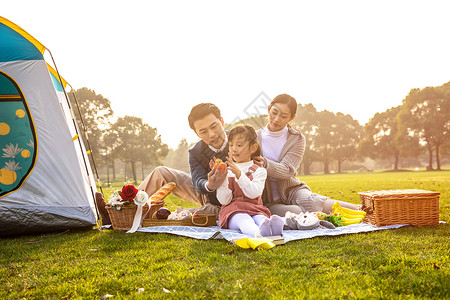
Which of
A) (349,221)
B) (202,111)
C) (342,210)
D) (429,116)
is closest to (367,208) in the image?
(349,221)

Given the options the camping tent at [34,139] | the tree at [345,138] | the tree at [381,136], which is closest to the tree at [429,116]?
the tree at [381,136]

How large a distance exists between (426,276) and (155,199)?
3.44m

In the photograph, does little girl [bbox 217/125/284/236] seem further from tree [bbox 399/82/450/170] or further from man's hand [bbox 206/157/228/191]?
tree [bbox 399/82/450/170]

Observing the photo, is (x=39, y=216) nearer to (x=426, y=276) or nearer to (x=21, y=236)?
(x=21, y=236)

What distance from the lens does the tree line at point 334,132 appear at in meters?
26.0

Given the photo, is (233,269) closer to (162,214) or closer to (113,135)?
(162,214)

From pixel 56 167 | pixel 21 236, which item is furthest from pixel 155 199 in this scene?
pixel 21 236

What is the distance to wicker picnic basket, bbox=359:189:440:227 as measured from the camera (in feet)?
A: 13.0

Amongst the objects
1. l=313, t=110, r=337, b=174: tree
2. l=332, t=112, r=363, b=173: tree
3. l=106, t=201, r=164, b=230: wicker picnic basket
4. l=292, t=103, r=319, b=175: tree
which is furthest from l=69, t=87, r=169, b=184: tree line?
l=106, t=201, r=164, b=230: wicker picnic basket

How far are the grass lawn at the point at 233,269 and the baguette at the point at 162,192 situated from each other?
3.87 feet

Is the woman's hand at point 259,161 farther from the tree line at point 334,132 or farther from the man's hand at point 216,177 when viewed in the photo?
the tree line at point 334,132

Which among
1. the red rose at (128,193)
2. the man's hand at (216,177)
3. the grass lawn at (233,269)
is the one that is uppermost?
the man's hand at (216,177)

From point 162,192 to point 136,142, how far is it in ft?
82.6

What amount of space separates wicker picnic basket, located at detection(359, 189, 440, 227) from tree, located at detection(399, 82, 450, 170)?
2927 centimetres
